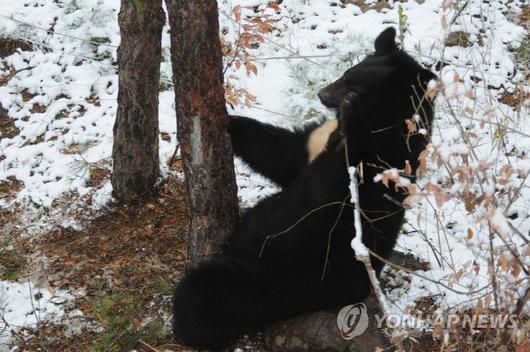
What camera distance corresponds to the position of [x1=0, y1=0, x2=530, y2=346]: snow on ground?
5.35 meters

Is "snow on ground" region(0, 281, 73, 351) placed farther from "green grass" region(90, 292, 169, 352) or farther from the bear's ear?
the bear's ear

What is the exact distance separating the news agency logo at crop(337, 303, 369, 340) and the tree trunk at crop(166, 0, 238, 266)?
932mm

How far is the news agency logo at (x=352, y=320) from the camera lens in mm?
Result: 3824

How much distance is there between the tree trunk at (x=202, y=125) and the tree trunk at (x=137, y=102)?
0.94m

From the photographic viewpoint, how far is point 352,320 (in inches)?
154

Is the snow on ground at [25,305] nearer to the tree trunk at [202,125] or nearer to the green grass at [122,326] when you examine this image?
the green grass at [122,326]

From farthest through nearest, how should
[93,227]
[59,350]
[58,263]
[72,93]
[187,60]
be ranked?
[72,93]
[93,227]
[58,263]
[59,350]
[187,60]

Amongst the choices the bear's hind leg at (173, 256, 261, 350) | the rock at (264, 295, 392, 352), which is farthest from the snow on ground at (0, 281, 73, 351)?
the rock at (264, 295, 392, 352)

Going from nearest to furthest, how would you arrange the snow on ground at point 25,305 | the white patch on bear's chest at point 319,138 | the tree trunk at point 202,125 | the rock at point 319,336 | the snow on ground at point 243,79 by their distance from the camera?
the tree trunk at point 202,125 < the rock at point 319,336 < the snow on ground at point 25,305 < the white patch on bear's chest at point 319,138 < the snow on ground at point 243,79

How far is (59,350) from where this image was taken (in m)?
3.85

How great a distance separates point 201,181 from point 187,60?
0.78 metres

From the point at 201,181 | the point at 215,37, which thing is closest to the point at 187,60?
the point at 215,37

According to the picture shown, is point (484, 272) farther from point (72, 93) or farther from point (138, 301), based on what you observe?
point (72, 93)

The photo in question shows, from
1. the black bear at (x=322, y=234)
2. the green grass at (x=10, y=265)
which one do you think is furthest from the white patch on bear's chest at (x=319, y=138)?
the green grass at (x=10, y=265)
